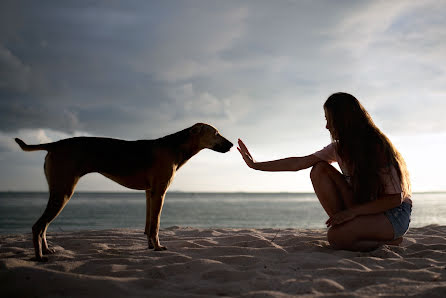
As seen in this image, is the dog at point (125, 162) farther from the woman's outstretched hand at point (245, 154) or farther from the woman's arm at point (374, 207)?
the woman's arm at point (374, 207)

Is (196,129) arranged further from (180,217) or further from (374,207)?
(180,217)

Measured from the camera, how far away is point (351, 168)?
4.16m

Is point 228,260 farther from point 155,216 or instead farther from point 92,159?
point 92,159

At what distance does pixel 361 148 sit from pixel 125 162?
10.2ft

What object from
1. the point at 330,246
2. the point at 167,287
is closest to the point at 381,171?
the point at 330,246

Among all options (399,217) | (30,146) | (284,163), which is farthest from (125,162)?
(399,217)

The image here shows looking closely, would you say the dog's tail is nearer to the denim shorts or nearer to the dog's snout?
the dog's snout

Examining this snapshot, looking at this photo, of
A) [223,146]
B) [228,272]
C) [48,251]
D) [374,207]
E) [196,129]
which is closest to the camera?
[228,272]

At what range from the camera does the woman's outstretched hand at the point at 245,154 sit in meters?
4.96

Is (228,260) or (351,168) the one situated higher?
(351,168)

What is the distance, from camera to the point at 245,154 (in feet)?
16.5

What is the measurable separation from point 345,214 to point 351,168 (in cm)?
56

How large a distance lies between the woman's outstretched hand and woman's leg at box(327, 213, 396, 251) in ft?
4.67

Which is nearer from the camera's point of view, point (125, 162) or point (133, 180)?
point (125, 162)
